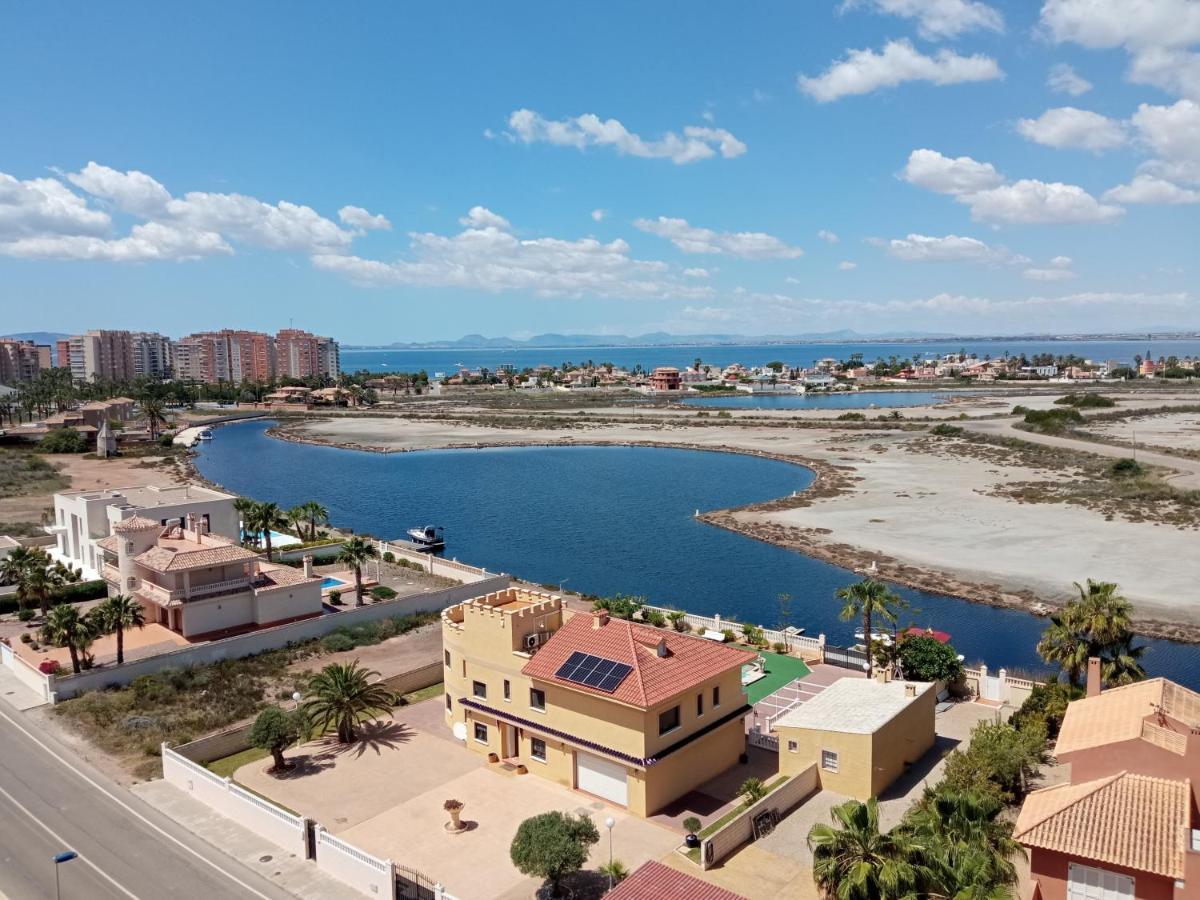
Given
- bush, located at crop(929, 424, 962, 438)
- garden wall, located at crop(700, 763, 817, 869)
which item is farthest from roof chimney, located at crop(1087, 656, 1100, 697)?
bush, located at crop(929, 424, 962, 438)

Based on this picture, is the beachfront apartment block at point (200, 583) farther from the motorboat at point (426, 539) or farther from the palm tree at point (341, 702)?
the motorboat at point (426, 539)

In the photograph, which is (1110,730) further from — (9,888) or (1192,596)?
(1192,596)

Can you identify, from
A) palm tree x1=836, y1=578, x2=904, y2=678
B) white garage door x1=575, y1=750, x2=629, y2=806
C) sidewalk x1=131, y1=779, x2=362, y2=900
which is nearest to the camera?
sidewalk x1=131, y1=779, x2=362, y2=900

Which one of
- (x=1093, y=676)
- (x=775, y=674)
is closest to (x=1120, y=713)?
(x=1093, y=676)

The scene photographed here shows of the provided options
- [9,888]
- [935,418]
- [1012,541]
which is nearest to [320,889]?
[9,888]

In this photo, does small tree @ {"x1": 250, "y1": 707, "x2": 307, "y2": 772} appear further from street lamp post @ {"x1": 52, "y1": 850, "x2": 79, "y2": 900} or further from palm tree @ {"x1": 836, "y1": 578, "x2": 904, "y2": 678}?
palm tree @ {"x1": 836, "y1": 578, "x2": 904, "y2": 678}

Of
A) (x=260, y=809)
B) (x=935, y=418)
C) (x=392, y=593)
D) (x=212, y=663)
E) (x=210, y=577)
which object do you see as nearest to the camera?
(x=260, y=809)

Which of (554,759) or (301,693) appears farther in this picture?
(301,693)

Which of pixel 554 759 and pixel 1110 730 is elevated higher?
pixel 1110 730
